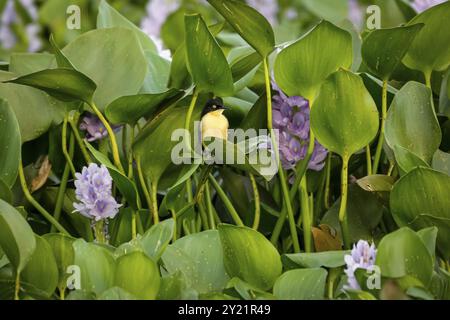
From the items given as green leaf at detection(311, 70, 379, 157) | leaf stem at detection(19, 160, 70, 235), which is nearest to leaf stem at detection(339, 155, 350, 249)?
green leaf at detection(311, 70, 379, 157)

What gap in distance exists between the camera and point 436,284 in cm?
130

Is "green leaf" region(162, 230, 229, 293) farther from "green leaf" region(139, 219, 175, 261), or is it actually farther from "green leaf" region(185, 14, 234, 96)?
"green leaf" region(185, 14, 234, 96)

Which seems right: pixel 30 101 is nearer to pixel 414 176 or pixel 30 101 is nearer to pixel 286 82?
pixel 286 82

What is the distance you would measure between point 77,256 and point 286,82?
1.49 ft

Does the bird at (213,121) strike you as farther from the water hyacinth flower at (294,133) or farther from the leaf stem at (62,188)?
the leaf stem at (62,188)

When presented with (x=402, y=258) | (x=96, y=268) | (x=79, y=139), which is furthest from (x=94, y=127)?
(x=402, y=258)

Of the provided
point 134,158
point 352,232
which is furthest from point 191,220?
point 352,232

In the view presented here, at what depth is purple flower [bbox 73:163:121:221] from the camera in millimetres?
1444

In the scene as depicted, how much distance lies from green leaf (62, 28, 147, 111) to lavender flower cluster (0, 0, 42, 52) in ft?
7.31

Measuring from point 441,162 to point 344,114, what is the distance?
7.8 inches

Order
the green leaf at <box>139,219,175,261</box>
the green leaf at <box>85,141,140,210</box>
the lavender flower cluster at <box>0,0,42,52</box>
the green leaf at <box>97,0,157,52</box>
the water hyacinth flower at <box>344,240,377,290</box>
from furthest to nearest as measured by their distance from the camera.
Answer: the lavender flower cluster at <box>0,0,42,52</box>, the green leaf at <box>97,0,157,52</box>, the green leaf at <box>85,141,140,210</box>, the green leaf at <box>139,219,175,261</box>, the water hyacinth flower at <box>344,240,377,290</box>

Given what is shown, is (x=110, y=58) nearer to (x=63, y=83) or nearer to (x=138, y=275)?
(x=63, y=83)

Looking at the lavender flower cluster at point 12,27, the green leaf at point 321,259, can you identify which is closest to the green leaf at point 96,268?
the green leaf at point 321,259
